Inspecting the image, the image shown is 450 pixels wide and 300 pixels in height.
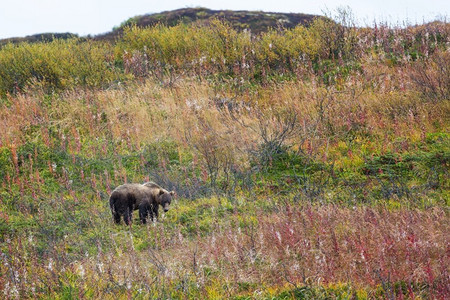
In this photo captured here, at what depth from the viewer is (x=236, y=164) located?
11.1 metres

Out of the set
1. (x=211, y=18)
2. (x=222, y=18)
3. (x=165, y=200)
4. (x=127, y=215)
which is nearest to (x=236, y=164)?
(x=165, y=200)

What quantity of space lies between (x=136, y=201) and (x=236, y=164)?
2845 millimetres

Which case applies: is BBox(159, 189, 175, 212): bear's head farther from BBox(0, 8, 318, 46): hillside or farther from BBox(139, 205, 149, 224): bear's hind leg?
BBox(0, 8, 318, 46): hillside

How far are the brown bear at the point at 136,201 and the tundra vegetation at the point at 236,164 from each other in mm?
288

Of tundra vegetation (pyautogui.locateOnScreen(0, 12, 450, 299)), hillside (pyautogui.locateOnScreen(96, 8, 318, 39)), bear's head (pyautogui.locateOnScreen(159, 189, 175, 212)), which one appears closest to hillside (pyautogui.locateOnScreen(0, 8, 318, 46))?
hillside (pyautogui.locateOnScreen(96, 8, 318, 39))

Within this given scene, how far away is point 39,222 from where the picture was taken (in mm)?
8953

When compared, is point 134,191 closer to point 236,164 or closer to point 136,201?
point 136,201

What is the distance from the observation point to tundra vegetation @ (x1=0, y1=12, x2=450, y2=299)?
5914 millimetres

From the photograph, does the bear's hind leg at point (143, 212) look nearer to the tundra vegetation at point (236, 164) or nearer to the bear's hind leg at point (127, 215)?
the bear's hind leg at point (127, 215)

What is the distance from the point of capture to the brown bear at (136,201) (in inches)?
343

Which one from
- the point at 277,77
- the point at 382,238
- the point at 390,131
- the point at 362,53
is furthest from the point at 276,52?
the point at 382,238

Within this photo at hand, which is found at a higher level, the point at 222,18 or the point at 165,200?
the point at 222,18

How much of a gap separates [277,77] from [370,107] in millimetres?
4371

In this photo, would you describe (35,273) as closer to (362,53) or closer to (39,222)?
(39,222)
